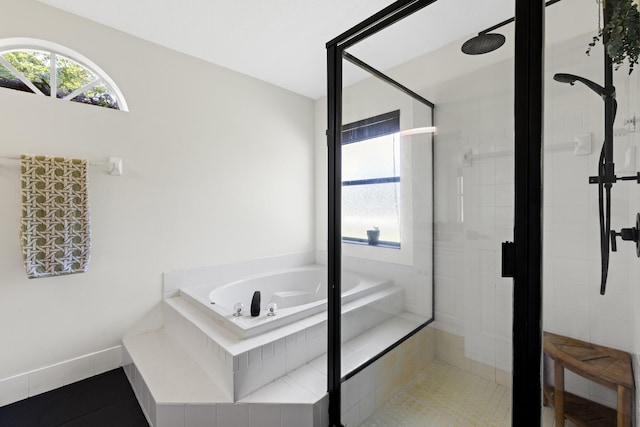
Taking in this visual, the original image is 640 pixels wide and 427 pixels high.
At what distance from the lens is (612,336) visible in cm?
118

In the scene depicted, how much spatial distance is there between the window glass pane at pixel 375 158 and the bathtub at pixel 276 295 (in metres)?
0.64

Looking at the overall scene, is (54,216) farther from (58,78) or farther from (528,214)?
(528,214)

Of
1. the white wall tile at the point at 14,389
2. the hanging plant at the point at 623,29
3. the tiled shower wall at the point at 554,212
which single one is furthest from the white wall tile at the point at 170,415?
the hanging plant at the point at 623,29

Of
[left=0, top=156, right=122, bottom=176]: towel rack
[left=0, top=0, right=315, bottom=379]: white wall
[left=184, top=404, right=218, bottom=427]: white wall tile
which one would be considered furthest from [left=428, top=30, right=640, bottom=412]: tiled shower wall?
[left=0, top=156, right=122, bottom=176]: towel rack

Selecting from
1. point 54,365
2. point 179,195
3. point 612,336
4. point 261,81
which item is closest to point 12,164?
point 179,195

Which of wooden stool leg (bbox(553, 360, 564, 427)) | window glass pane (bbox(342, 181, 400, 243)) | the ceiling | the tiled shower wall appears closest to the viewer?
the tiled shower wall

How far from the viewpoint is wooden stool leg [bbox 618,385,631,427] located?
1.07 meters

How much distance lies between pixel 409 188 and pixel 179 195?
1925mm

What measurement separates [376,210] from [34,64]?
2486 millimetres

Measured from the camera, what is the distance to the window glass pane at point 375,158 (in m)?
1.72

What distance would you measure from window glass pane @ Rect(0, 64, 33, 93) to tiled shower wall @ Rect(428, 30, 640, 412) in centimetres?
269

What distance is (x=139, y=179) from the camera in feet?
7.36

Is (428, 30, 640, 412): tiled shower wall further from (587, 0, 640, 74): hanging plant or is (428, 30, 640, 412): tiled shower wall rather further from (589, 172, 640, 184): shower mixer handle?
(587, 0, 640, 74): hanging plant

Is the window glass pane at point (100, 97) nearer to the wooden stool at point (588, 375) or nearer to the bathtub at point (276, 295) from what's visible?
the bathtub at point (276, 295)
